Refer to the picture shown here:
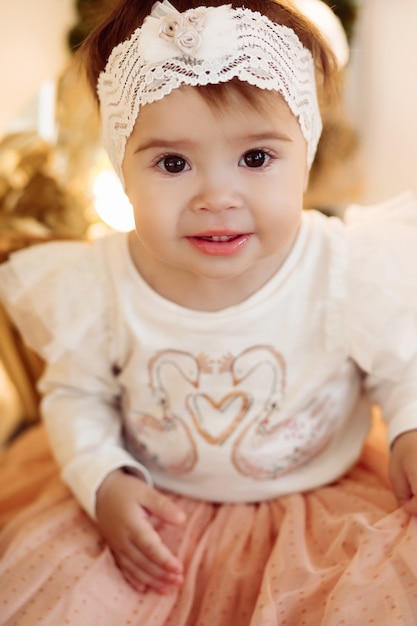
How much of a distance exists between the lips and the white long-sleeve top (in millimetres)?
107

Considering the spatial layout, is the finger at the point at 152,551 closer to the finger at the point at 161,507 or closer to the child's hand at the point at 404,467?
the finger at the point at 161,507

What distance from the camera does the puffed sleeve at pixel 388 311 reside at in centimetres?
76

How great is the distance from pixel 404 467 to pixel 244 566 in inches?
7.8

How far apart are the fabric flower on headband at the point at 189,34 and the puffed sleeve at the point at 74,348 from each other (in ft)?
0.95

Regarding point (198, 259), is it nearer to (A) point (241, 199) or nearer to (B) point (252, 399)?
(A) point (241, 199)

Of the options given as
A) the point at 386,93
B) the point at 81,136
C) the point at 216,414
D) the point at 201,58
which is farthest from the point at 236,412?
the point at 386,93

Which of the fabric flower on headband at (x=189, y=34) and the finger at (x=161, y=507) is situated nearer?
the fabric flower on headband at (x=189, y=34)

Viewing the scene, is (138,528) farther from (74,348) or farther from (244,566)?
(74,348)

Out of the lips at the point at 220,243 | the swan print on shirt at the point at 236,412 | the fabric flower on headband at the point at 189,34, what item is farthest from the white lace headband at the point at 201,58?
the swan print on shirt at the point at 236,412

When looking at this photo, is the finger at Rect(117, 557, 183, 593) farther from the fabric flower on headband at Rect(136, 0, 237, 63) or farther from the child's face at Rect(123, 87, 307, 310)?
the fabric flower on headband at Rect(136, 0, 237, 63)

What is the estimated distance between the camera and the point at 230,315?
0.78 metres

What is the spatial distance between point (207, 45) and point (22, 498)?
0.65 metres

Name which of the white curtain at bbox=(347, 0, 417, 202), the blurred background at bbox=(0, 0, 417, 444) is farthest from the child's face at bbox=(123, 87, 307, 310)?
the white curtain at bbox=(347, 0, 417, 202)

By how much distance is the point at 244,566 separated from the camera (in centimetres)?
73
